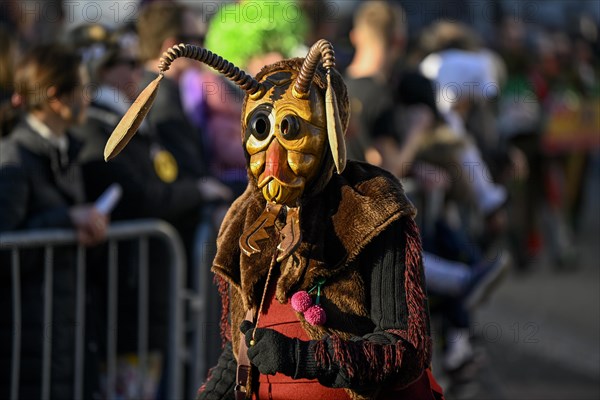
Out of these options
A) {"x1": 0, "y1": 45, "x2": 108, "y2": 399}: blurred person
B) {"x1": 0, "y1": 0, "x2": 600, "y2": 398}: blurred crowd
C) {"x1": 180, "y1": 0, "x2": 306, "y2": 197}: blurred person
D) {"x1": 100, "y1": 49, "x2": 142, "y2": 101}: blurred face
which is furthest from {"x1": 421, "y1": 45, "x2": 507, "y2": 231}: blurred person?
{"x1": 0, "y1": 45, "x2": 108, "y2": 399}: blurred person

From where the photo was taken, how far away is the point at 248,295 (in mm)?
3000

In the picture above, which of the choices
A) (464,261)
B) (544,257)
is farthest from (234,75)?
(544,257)

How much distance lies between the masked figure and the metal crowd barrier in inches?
66.8

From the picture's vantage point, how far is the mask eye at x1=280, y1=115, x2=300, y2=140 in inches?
113

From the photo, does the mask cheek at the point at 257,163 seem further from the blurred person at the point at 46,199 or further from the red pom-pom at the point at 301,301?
the blurred person at the point at 46,199

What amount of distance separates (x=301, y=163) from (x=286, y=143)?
60mm

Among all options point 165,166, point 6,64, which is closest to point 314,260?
point 165,166

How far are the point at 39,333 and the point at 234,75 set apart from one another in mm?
2039

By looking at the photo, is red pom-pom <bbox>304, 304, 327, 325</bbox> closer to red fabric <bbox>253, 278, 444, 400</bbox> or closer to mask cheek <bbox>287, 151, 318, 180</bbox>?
red fabric <bbox>253, 278, 444, 400</bbox>

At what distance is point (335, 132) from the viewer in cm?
270

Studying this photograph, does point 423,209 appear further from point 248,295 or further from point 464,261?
point 248,295

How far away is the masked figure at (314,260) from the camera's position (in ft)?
9.25

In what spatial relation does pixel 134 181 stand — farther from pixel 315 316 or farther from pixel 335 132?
pixel 335 132

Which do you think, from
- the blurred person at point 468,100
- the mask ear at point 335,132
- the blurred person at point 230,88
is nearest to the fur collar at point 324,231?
the mask ear at point 335,132
